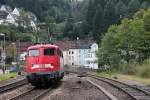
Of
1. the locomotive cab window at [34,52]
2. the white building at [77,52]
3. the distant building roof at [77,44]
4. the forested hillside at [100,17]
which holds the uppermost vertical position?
the forested hillside at [100,17]

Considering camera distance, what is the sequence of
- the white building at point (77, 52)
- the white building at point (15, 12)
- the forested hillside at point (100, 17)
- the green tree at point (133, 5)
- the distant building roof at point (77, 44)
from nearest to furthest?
1. the forested hillside at point (100, 17)
2. the distant building roof at point (77, 44)
3. the green tree at point (133, 5)
4. the white building at point (77, 52)
5. the white building at point (15, 12)

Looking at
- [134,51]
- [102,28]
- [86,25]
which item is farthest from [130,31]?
[86,25]

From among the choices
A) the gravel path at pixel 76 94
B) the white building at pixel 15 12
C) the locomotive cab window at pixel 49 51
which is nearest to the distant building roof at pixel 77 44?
the white building at pixel 15 12

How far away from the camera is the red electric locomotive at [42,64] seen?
30.4 meters

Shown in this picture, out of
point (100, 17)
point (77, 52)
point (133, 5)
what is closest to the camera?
point (100, 17)

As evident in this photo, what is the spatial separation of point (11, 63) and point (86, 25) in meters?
53.0

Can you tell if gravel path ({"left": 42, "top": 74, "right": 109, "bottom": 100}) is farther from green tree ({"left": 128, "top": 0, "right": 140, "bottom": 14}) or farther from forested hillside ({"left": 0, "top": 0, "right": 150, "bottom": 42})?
green tree ({"left": 128, "top": 0, "right": 140, "bottom": 14})

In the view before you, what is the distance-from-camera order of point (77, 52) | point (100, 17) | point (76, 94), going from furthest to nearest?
1. point (77, 52)
2. point (100, 17)
3. point (76, 94)

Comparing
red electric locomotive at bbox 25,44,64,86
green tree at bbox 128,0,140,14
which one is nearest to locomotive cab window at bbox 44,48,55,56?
red electric locomotive at bbox 25,44,64,86

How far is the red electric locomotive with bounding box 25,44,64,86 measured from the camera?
30391 millimetres

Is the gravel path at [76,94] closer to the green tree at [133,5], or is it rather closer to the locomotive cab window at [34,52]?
the locomotive cab window at [34,52]

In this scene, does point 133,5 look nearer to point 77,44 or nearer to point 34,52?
point 77,44

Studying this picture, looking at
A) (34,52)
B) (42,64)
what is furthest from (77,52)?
(42,64)

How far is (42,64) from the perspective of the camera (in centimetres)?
3064
